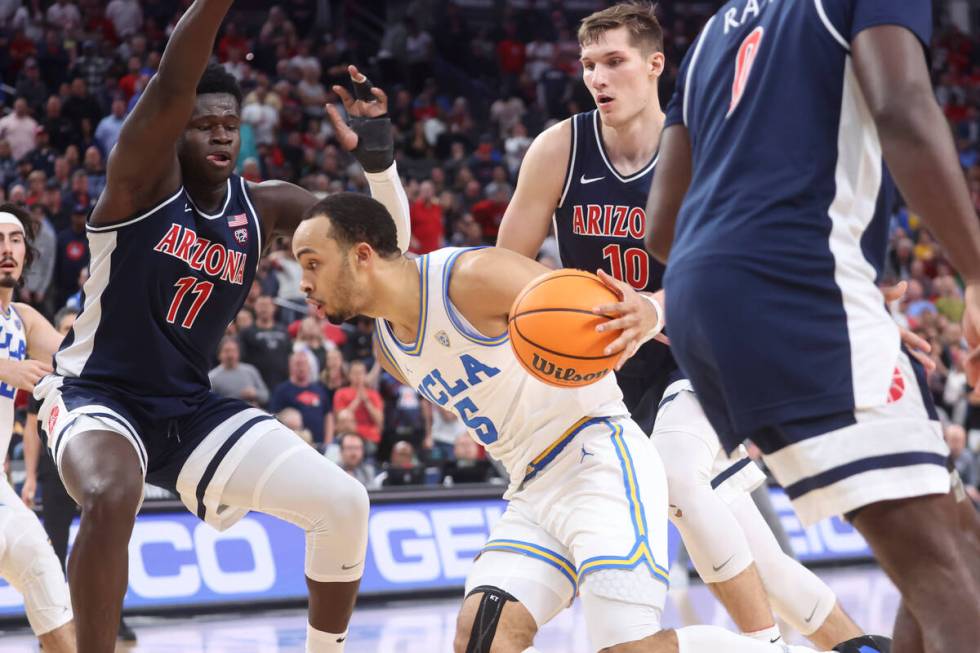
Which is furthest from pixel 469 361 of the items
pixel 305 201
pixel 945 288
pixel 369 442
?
pixel 945 288

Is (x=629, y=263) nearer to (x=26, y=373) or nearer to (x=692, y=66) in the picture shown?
(x=692, y=66)

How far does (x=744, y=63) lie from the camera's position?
9.27ft

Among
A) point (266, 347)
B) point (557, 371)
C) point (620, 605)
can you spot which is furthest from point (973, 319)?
point (266, 347)

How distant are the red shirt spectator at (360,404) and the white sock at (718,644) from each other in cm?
830

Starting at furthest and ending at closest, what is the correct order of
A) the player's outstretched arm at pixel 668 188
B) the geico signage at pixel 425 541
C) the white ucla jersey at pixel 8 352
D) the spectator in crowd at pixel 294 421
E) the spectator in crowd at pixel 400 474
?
1. the spectator in crowd at pixel 294 421
2. the spectator in crowd at pixel 400 474
3. the geico signage at pixel 425 541
4. the white ucla jersey at pixel 8 352
5. the player's outstretched arm at pixel 668 188

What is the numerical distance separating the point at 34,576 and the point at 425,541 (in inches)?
185

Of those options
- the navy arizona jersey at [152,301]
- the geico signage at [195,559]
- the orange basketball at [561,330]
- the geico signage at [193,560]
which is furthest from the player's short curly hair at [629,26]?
the geico signage at [195,559]

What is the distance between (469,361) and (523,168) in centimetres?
132

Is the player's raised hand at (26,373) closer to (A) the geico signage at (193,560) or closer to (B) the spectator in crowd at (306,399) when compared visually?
A: (A) the geico signage at (193,560)

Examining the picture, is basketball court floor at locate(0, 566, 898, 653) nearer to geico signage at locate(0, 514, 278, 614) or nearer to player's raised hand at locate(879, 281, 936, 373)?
geico signage at locate(0, 514, 278, 614)

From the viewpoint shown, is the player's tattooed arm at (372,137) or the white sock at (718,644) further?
the player's tattooed arm at (372,137)

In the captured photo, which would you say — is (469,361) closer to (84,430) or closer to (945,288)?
(84,430)

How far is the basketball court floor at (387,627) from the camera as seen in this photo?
7398 mm

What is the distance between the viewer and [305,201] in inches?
218
